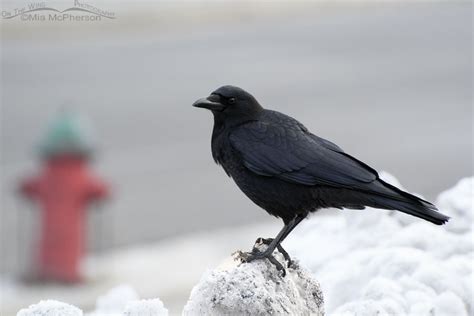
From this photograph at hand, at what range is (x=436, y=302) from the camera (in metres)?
5.12

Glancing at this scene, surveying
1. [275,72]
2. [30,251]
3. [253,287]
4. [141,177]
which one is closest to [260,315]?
[253,287]

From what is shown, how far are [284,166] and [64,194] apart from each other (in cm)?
585

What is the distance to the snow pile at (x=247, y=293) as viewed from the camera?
4.09m

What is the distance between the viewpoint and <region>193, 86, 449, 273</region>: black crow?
15.4 feet

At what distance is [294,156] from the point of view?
189 inches

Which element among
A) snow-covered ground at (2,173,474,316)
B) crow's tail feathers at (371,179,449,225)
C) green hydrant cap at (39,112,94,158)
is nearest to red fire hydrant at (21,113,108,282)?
green hydrant cap at (39,112,94,158)

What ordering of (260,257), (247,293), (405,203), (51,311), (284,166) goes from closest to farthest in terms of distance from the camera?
(247,293), (51,311), (260,257), (405,203), (284,166)

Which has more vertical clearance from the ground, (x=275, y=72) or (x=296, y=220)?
(x=275, y=72)

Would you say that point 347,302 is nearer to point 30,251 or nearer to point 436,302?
point 436,302

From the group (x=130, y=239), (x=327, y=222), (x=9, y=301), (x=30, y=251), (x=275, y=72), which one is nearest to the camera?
(x=327, y=222)

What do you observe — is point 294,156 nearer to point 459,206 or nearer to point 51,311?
point 51,311

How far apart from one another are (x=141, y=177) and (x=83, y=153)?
4529mm

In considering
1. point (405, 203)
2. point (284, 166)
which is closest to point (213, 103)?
point (284, 166)

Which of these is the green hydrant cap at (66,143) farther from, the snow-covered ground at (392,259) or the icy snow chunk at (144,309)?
the icy snow chunk at (144,309)
